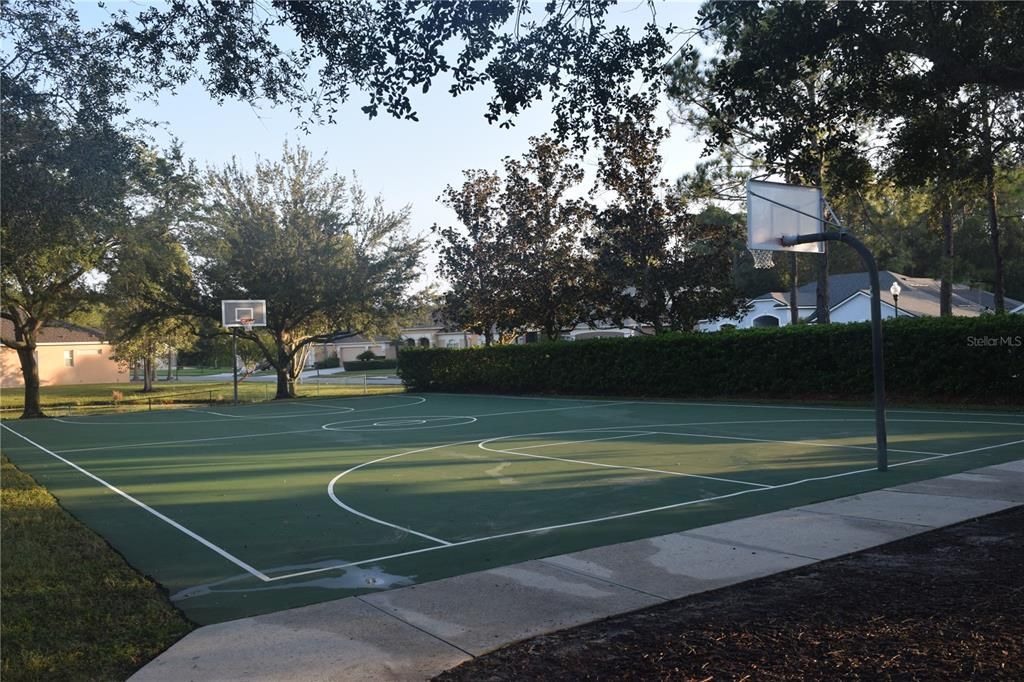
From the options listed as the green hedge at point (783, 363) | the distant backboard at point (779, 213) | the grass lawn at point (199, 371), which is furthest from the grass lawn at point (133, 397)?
the grass lawn at point (199, 371)

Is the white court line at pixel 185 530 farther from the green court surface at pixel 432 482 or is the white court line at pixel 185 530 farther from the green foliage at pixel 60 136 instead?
the green foliage at pixel 60 136

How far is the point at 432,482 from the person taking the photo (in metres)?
11.5

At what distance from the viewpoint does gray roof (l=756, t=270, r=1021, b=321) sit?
144 feet

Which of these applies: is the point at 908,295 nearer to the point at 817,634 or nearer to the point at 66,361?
the point at 817,634

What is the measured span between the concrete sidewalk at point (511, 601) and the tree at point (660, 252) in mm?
22546

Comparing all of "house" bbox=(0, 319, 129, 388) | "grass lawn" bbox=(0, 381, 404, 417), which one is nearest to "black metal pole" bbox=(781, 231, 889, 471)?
"grass lawn" bbox=(0, 381, 404, 417)

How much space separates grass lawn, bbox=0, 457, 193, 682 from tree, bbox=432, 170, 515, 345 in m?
27.9

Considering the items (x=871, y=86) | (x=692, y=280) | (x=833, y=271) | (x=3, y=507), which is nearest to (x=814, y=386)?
(x=692, y=280)

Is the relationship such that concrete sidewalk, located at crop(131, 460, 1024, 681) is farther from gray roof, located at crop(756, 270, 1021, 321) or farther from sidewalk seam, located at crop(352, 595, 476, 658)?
gray roof, located at crop(756, 270, 1021, 321)

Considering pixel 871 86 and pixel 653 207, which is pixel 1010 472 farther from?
pixel 653 207

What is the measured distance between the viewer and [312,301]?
3759cm

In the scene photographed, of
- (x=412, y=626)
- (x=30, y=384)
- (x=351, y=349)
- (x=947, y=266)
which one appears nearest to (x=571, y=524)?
(x=412, y=626)

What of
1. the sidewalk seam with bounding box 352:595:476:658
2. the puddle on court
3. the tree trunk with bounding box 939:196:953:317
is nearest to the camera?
the sidewalk seam with bounding box 352:595:476:658

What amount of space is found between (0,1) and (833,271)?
61.8 metres
